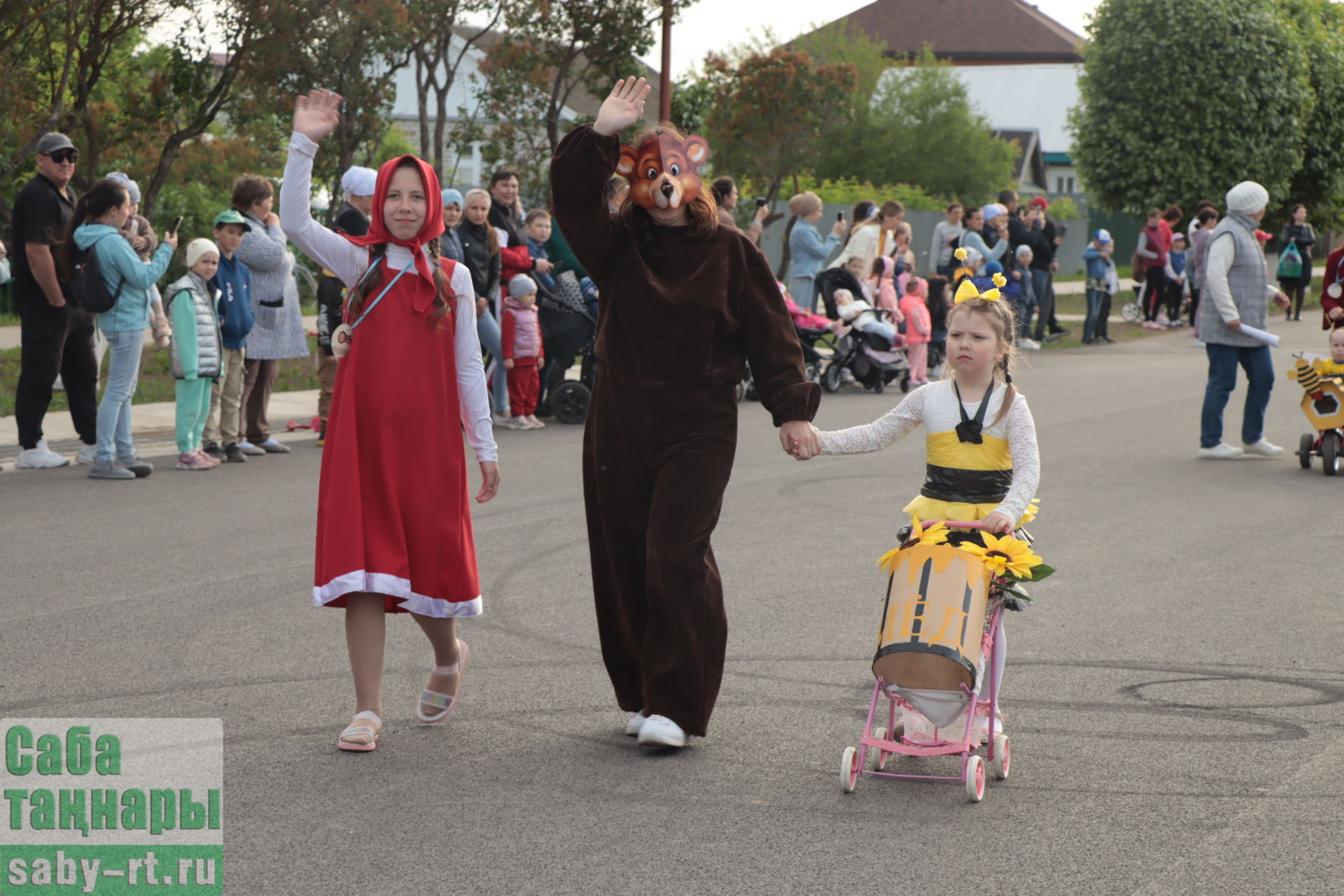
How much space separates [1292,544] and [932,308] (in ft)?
32.4

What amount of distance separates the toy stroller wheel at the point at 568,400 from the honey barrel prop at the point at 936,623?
8.89 m

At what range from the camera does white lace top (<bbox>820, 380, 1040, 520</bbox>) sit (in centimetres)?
456

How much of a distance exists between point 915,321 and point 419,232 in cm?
1163

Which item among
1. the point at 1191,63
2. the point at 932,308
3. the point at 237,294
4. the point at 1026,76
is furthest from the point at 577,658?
the point at 1026,76

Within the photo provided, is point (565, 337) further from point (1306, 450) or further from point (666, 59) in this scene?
point (666, 59)

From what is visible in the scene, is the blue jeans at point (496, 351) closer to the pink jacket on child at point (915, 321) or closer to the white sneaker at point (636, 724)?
the pink jacket on child at point (915, 321)

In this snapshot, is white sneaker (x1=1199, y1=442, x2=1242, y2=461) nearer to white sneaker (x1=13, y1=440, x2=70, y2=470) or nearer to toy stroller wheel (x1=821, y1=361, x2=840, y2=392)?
toy stroller wheel (x1=821, y1=361, x2=840, y2=392)

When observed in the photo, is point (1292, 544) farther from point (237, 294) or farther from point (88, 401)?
point (88, 401)

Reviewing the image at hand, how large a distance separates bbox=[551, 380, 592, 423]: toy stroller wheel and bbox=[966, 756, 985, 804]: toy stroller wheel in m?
8.99

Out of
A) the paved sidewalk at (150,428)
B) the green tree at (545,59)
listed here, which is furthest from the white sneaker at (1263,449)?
the green tree at (545,59)

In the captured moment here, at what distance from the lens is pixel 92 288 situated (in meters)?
9.66

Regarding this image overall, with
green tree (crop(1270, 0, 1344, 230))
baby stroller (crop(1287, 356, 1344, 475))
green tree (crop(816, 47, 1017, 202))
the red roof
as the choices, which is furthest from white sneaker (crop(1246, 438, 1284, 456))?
the red roof

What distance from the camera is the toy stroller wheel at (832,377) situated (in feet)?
51.2

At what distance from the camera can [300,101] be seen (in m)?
4.77
